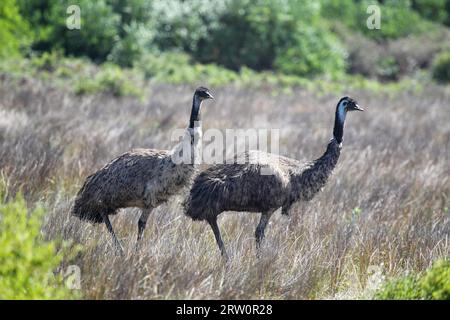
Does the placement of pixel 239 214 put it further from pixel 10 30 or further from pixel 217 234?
pixel 10 30

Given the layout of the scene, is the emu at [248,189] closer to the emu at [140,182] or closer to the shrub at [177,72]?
the emu at [140,182]

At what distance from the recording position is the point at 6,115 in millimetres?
10180

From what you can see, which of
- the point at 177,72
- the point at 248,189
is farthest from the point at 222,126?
the point at 177,72

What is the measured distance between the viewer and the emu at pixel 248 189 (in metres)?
6.13

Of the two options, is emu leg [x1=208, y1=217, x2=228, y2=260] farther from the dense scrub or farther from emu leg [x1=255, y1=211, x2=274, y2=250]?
the dense scrub

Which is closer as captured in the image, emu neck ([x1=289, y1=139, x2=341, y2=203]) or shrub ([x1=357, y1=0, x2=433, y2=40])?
emu neck ([x1=289, y1=139, x2=341, y2=203])

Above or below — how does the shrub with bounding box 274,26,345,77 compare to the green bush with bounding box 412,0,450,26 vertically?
below

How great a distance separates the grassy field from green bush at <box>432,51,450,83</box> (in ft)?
38.6

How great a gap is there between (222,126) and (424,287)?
8111mm

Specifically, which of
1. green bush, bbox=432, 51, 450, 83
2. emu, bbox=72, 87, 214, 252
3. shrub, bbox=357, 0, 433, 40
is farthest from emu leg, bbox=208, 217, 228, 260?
shrub, bbox=357, 0, 433, 40

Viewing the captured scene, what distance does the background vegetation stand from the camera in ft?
15.7

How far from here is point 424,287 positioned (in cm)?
460

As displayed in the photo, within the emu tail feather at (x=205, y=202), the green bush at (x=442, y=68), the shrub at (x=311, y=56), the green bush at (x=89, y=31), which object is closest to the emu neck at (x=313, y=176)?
the emu tail feather at (x=205, y=202)

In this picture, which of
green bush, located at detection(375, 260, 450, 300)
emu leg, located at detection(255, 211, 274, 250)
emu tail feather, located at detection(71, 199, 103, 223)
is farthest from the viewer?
emu leg, located at detection(255, 211, 274, 250)
